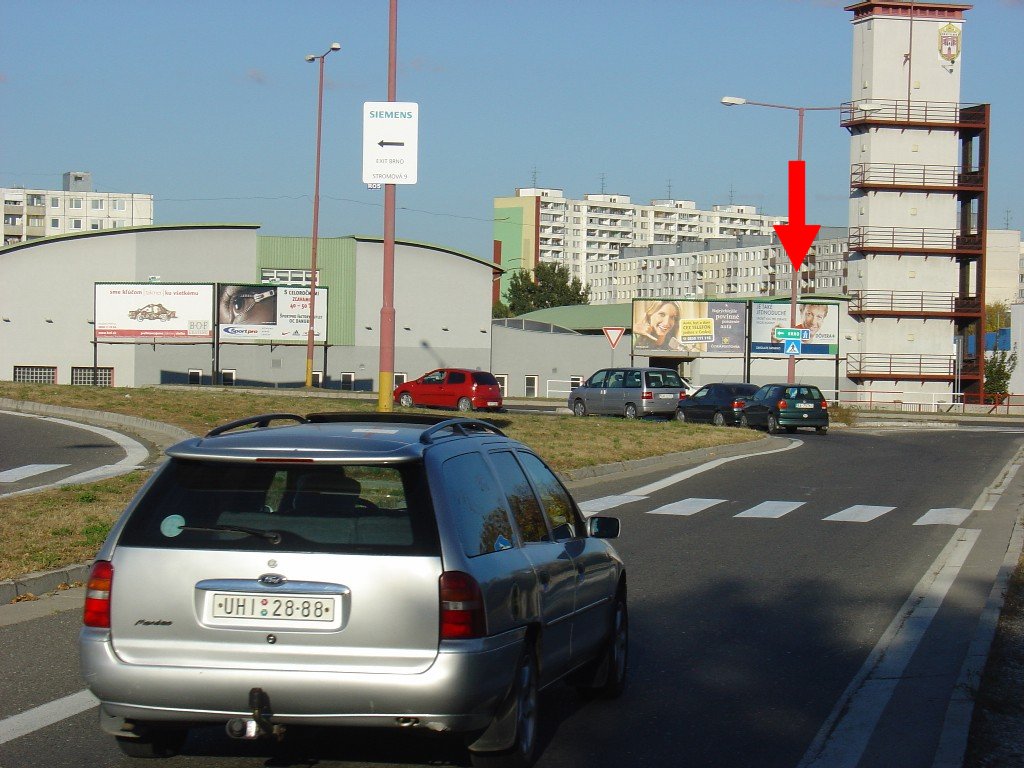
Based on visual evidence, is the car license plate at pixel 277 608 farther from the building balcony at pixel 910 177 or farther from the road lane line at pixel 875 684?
the building balcony at pixel 910 177

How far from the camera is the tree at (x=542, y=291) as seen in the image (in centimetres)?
13062

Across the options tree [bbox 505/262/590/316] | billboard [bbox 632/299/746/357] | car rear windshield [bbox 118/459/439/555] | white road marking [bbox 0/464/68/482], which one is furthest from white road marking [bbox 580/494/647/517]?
tree [bbox 505/262/590/316]

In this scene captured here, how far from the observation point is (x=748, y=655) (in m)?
8.22

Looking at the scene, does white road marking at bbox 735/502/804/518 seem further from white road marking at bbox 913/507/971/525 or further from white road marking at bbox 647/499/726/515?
white road marking at bbox 913/507/971/525

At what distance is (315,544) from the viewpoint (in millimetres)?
5016

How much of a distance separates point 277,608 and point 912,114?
221ft

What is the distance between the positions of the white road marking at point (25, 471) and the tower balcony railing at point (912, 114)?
180 feet

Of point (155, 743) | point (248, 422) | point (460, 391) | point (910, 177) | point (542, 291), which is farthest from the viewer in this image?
point (542, 291)

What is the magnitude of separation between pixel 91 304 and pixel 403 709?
Answer: 64.8m

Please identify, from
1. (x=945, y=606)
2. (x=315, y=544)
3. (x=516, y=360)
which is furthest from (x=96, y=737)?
(x=516, y=360)

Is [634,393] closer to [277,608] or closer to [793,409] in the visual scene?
→ [793,409]

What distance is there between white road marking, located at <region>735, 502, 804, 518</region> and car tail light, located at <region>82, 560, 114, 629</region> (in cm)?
1283

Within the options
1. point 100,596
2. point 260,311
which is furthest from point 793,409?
point 100,596
